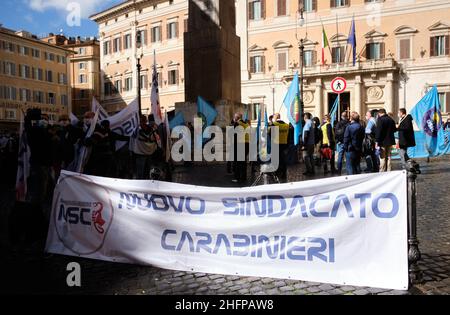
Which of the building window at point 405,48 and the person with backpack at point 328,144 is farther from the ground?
the building window at point 405,48

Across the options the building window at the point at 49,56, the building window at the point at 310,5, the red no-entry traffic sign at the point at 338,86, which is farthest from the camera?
the building window at the point at 49,56

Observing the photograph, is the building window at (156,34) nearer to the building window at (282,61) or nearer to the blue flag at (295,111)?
the building window at (282,61)

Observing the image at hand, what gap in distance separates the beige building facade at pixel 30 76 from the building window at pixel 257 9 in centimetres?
Result: 2899

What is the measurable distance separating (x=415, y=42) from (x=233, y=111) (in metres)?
32.3

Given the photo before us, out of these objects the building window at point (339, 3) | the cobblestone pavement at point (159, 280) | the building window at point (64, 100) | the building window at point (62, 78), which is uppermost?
the building window at point (339, 3)

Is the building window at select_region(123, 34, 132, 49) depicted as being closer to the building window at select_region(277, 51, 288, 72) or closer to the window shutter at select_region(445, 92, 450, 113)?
the building window at select_region(277, 51, 288, 72)

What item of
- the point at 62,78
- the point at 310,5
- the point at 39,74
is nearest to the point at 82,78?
the point at 62,78

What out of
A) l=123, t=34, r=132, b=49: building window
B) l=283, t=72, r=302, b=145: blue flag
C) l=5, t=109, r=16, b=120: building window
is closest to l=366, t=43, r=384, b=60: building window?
l=123, t=34, r=132, b=49: building window

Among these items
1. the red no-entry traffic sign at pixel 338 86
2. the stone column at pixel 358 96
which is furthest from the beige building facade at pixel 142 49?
the red no-entry traffic sign at pixel 338 86

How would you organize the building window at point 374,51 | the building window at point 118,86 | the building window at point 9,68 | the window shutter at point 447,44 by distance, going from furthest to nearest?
the building window at point 9,68
the building window at point 118,86
the building window at point 374,51
the window shutter at point 447,44

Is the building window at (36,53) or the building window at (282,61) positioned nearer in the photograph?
the building window at (282,61)

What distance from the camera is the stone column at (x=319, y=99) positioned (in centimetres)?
4219

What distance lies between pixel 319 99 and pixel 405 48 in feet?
28.6

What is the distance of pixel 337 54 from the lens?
140 feet
